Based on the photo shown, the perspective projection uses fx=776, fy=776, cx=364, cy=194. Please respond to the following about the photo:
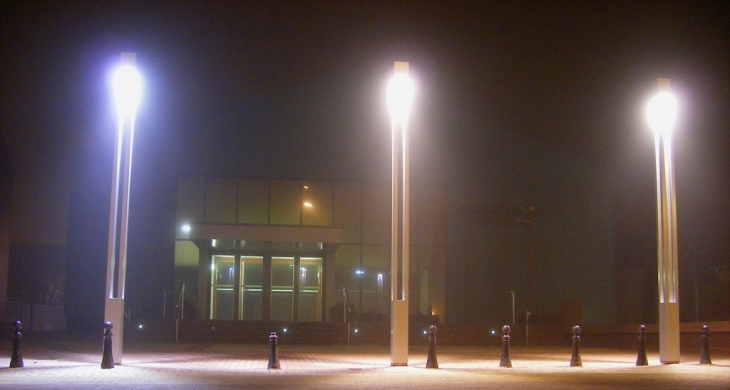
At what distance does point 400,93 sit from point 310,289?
18.0 metres

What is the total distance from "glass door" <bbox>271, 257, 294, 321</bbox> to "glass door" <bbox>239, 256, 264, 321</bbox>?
0.52 meters

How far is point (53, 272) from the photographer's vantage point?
45.1 metres

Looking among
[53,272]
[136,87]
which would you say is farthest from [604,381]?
[53,272]

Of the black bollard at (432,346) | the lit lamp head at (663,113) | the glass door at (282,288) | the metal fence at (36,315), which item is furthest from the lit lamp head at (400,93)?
the metal fence at (36,315)

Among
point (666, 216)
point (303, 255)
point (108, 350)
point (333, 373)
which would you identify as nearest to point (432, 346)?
point (333, 373)

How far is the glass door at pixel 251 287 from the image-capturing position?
3130 centimetres

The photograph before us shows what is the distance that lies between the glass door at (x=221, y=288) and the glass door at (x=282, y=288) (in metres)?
1.70

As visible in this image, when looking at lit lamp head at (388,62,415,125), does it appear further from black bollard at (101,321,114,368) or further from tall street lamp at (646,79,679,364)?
black bollard at (101,321,114,368)

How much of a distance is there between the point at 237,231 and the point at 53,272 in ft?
72.1

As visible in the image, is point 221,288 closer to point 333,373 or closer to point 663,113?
point 333,373

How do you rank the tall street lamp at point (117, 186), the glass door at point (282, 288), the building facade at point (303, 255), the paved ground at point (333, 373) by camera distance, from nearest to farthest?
the paved ground at point (333, 373) < the tall street lamp at point (117, 186) < the building facade at point (303, 255) < the glass door at point (282, 288)

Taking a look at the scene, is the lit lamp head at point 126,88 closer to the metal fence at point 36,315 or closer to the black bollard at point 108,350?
the black bollard at point 108,350

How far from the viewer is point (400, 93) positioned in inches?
593

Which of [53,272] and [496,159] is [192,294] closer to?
[496,159]
